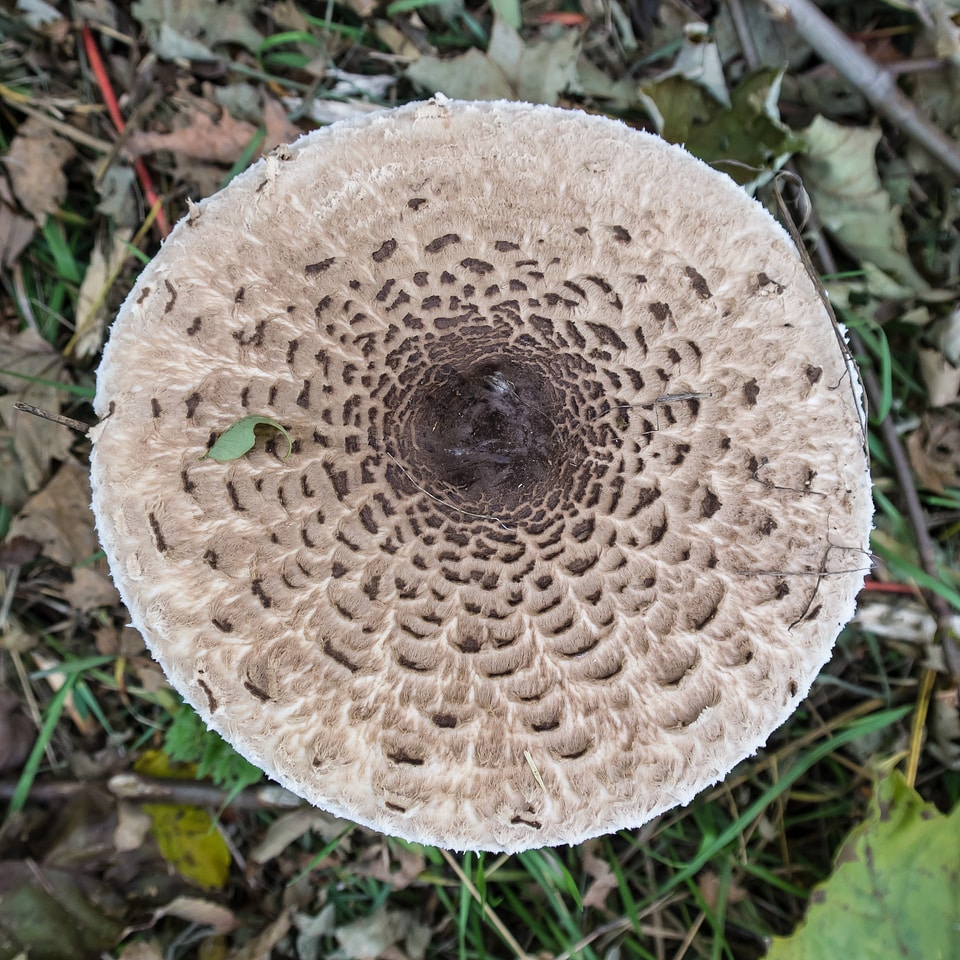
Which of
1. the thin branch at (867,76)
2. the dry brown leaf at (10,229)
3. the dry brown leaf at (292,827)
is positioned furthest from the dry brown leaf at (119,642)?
the thin branch at (867,76)

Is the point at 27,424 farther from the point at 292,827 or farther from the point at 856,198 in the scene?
the point at 856,198

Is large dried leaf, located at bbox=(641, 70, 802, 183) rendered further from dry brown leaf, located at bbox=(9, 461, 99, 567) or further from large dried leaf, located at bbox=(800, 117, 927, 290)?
dry brown leaf, located at bbox=(9, 461, 99, 567)

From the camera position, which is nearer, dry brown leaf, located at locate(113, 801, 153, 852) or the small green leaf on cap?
the small green leaf on cap

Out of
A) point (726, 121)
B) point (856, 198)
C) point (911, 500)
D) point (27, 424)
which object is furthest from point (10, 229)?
point (911, 500)

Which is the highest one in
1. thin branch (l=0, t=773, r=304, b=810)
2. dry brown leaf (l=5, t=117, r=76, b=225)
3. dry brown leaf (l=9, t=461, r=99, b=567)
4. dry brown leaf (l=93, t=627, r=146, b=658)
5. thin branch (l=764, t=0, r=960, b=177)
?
thin branch (l=764, t=0, r=960, b=177)

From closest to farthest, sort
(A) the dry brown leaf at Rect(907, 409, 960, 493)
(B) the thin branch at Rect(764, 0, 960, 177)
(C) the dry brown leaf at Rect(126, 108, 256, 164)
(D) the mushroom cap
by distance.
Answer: (D) the mushroom cap, (B) the thin branch at Rect(764, 0, 960, 177), (C) the dry brown leaf at Rect(126, 108, 256, 164), (A) the dry brown leaf at Rect(907, 409, 960, 493)

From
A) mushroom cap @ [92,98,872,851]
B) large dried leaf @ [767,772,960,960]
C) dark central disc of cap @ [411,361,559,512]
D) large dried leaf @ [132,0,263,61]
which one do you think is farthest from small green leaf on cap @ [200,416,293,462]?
large dried leaf @ [767,772,960,960]

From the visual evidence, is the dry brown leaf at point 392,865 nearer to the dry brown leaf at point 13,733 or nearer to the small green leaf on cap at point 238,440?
the dry brown leaf at point 13,733

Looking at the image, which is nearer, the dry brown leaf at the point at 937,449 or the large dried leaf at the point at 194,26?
the large dried leaf at the point at 194,26
